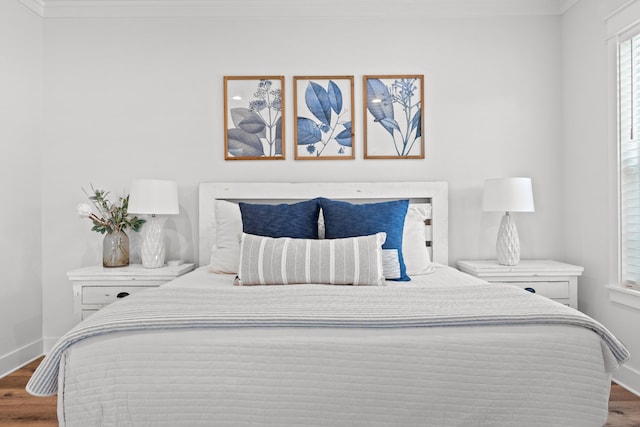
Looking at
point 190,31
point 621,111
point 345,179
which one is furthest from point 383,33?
point 621,111

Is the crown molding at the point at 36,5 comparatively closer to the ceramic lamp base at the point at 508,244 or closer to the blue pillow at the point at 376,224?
the blue pillow at the point at 376,224

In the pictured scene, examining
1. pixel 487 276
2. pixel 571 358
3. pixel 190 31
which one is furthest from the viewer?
pixel 190 31

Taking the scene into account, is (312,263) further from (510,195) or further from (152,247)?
(510,195)

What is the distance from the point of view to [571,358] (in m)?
1.53

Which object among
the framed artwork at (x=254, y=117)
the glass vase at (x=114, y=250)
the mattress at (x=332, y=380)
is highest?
the framed artwork at (x=254, y=117)

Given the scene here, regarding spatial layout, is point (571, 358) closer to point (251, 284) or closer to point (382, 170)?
point (251, 284)

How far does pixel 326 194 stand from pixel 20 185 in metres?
2.18

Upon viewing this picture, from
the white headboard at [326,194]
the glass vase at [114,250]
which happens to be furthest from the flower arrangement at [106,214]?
the white headboard at [326,194]

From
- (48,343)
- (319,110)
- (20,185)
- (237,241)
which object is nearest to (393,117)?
(319,110)

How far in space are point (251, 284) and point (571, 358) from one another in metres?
1.47

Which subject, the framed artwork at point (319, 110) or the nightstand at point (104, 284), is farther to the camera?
the framed artwork at point (319, 110)

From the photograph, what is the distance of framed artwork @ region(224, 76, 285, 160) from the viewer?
3344mm

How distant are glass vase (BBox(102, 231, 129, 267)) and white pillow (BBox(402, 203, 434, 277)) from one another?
1.98 meters

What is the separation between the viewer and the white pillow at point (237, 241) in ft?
9.20
